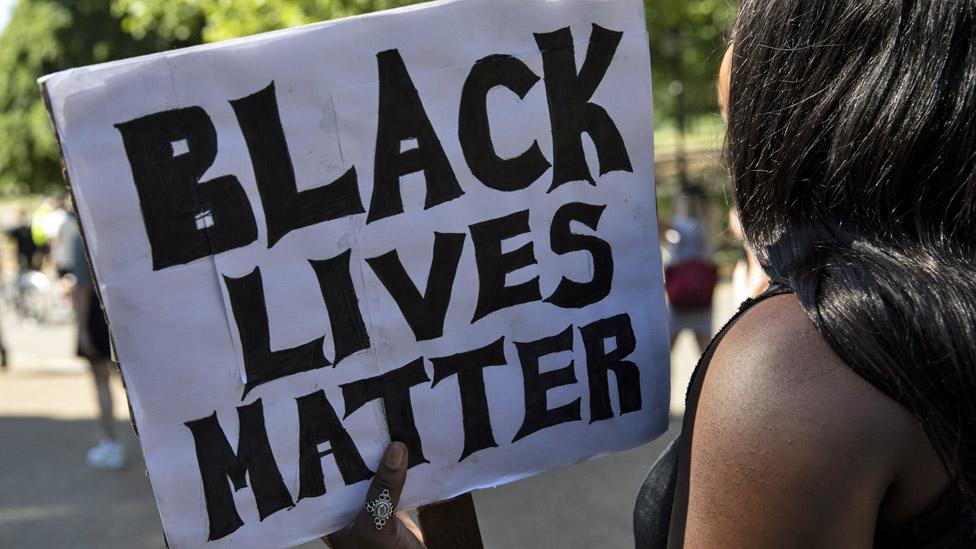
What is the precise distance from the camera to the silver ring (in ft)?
4.89

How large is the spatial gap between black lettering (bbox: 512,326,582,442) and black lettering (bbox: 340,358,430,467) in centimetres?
17

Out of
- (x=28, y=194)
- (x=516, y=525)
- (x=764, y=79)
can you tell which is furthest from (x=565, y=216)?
(x=28, y=194)

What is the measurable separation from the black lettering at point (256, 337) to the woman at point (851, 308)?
0.59m

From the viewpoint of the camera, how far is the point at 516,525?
476 centimetres

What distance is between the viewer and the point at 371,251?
149 centimetres

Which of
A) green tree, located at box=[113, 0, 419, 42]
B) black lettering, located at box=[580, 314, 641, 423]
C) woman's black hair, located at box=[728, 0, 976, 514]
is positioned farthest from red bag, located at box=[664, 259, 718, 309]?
woman's black hair, located at box=[728, 0, 976, 514]

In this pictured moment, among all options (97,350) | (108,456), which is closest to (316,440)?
(97,350)

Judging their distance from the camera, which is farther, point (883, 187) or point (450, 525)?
point (450, 525)

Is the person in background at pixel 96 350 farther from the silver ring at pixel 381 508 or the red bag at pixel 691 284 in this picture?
the silver ring at pixel 381 508

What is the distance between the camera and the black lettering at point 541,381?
1609 millimetres

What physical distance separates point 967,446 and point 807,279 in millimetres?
225

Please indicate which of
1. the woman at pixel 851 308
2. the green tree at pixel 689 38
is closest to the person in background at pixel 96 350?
the green tree at pixel 689 38

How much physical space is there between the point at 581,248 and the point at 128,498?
15.3ft

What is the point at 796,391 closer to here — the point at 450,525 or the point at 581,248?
the point at 581,248
